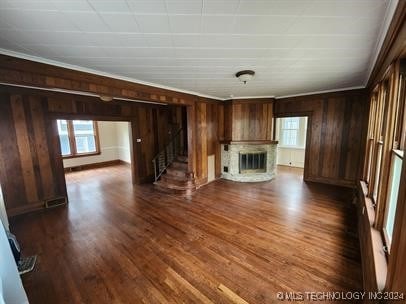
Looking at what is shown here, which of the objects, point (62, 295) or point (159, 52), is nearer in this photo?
point (62, 295)

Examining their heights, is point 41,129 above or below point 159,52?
below

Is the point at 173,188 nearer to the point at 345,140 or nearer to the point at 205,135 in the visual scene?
the point at 205,135

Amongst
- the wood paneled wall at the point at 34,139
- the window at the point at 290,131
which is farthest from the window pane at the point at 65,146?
the window at the point at 290,131

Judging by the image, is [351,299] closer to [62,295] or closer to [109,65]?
[62,295]

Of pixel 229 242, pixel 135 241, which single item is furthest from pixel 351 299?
pixel 135 241

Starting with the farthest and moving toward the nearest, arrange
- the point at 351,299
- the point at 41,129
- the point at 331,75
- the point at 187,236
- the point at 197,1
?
the point at 41,129, the point at 331,75, the point at 187,236, the point at 351,299, the point at 197,1

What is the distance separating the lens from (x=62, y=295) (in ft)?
5.80

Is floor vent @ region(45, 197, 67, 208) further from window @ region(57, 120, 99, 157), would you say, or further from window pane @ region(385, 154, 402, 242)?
window pane @ region(385, 154, 402, 242)

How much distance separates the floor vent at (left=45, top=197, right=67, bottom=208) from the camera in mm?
3847

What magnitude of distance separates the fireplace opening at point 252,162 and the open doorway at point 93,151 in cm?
358

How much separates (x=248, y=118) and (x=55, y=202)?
5.36m

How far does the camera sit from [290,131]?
7184 millimetres

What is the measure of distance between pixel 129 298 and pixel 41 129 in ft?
12.8

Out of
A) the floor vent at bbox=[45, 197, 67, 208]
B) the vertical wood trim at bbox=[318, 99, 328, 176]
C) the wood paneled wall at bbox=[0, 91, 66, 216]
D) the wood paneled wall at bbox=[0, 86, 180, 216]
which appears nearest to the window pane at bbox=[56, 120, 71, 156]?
the wood paneled wall at bbox=[0, 86, 180, 216]
